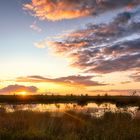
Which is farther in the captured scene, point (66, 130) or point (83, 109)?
point (83, 109)

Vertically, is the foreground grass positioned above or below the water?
below

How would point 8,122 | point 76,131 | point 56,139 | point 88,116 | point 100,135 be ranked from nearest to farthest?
point 56,139, point 100,135, point 76,131, point 8,122, point 88,116

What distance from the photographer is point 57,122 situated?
768 inches

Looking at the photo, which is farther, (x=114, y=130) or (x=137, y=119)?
(x=137, y=119)

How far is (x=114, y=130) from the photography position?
16500 mm

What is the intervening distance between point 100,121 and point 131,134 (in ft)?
16.5

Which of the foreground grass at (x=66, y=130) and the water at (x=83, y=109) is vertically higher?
the water at (x=83, y=109)

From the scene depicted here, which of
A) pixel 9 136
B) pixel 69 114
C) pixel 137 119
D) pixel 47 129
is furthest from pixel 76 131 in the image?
pixel 69 114

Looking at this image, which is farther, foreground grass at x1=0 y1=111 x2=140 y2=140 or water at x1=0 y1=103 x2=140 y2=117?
water at x1=0 y1=103 x2=140 y2=117

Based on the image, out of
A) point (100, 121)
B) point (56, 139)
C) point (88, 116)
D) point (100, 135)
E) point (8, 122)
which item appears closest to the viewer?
point (56, 139)

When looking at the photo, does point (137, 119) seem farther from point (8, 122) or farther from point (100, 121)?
point (8, 122)

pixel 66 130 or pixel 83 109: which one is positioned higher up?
pixel 83 109

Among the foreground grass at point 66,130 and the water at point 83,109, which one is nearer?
the foreground grass at point 66,130

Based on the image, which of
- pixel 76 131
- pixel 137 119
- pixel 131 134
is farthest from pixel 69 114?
pixel 131 134
